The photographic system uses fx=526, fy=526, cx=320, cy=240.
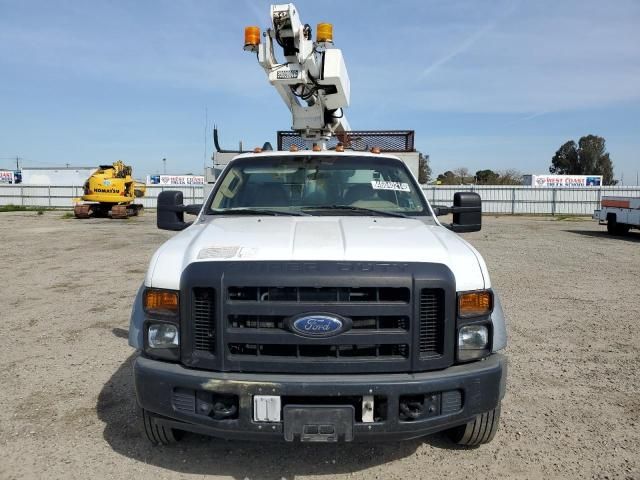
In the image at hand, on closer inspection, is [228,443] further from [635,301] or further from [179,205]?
[635,301]

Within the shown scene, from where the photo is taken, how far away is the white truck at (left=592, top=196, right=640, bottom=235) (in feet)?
55.2

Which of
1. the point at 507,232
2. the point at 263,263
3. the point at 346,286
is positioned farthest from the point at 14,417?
the point at 507,232

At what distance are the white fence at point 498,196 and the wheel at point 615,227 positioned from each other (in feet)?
48.1

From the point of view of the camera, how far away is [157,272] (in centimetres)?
282

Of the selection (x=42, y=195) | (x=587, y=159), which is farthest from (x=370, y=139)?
(x=587, y=159)

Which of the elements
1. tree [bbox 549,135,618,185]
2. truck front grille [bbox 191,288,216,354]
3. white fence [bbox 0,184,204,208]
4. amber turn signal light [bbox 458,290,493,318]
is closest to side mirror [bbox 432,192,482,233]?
amber turn signal light [bbox 458,290,493,318]

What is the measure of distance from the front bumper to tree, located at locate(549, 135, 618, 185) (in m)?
79.2

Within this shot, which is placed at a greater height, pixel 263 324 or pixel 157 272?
pixel 157 272

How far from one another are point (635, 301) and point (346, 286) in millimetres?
6531

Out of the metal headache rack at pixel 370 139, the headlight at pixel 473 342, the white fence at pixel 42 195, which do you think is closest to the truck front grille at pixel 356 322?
the headlight at pixel 473 342

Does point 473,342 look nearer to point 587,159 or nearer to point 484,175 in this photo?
→ point 484,175

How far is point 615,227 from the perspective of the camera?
722 inches

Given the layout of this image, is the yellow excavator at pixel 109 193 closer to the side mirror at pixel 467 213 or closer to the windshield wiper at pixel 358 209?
the windshield wiper at pixel 358 209

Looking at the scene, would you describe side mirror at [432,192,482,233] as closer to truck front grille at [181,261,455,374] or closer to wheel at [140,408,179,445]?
truck front grille at [181,261,455,374]
